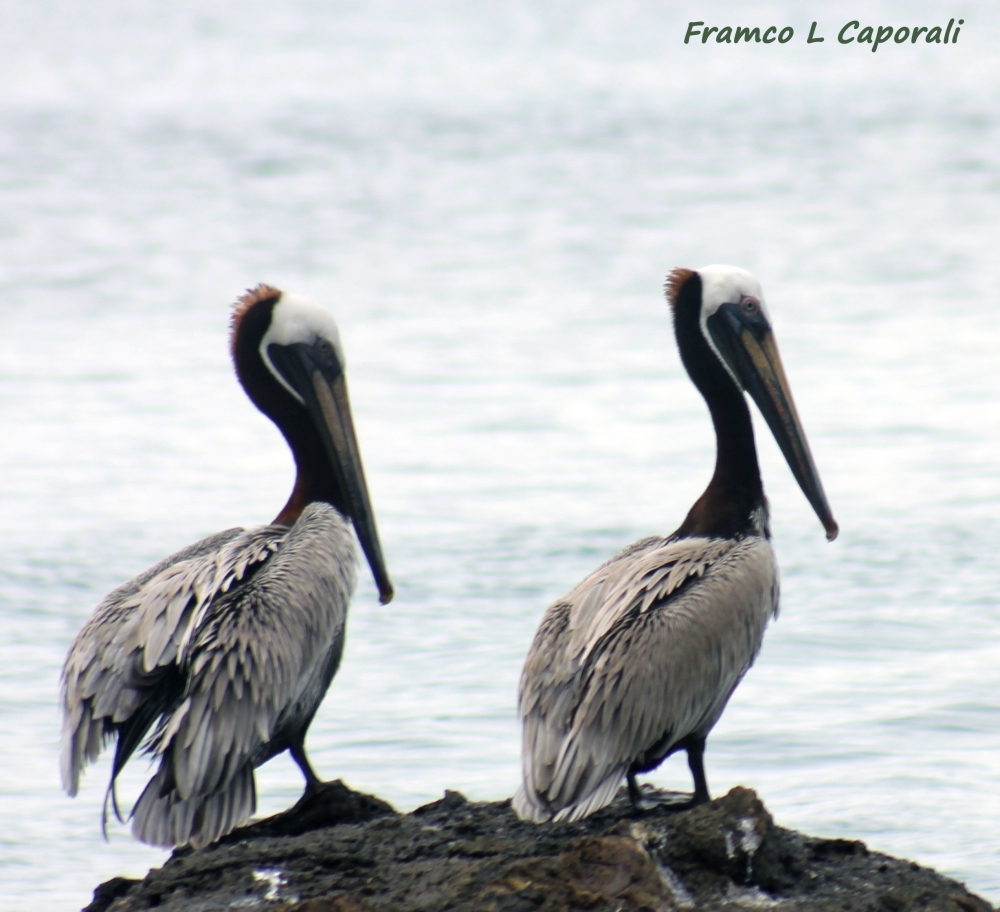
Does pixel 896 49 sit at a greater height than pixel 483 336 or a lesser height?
greater

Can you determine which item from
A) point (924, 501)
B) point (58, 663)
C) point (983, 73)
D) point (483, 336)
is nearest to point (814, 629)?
point (924, 501)

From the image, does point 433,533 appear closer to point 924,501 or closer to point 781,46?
point 924,501

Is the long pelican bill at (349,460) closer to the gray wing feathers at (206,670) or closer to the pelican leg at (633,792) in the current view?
the gray wing feathers at (206,670)

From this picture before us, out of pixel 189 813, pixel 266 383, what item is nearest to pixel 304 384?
pixel 266 383

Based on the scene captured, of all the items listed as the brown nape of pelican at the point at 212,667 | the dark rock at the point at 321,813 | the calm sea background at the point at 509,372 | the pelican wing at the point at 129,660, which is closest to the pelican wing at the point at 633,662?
the dark rock at the point at 321,813

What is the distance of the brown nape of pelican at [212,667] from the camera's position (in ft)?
17.4

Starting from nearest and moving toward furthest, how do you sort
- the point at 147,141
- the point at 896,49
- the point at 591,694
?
1. the point at 591,694
2. the point at 147,141
3. the point at 896,49

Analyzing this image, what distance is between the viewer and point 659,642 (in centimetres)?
533

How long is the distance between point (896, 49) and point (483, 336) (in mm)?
26208

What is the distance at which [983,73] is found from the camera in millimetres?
37062

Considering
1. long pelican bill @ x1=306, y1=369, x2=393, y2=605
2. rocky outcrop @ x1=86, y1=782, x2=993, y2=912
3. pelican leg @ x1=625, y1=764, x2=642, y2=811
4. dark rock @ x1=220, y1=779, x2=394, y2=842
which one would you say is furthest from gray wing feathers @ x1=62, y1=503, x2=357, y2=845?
pelican leg @ x1=625, y1=764, x2=642, y2=811

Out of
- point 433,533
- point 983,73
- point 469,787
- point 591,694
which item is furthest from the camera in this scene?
point 983,73

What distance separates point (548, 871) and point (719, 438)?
6.79 feet

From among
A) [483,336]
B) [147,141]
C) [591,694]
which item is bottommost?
[591,694]
